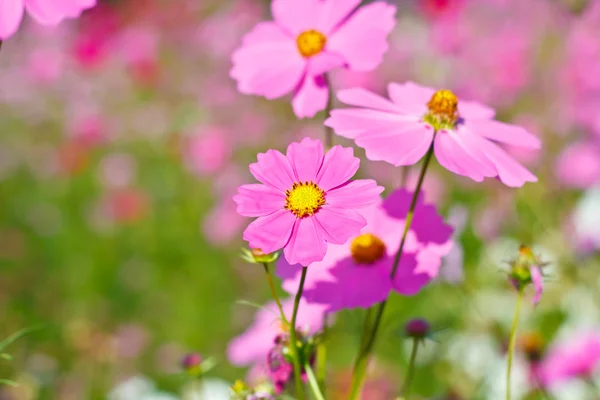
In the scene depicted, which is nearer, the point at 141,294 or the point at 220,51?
the point at 141,294

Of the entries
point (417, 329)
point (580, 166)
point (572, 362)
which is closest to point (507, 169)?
point (417, 329)

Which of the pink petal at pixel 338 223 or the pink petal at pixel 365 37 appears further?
the pink petal at pixel 365 37

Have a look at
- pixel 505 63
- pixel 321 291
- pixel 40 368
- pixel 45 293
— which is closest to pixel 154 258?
pixel 45 293

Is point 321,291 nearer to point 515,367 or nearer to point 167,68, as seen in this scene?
point 515,367

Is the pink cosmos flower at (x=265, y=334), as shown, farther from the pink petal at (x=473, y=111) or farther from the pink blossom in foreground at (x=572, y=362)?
the pink blossom in foreground at (x=572, y=362)

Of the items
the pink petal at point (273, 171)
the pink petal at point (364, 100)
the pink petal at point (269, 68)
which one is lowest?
the pink petal at point (273, 171)

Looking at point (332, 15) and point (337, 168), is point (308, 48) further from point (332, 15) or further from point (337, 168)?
point (337, 168)

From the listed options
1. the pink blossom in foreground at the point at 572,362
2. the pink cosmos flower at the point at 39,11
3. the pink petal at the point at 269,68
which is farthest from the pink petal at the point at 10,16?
the pink blossom in foreground at the point at 572,362
